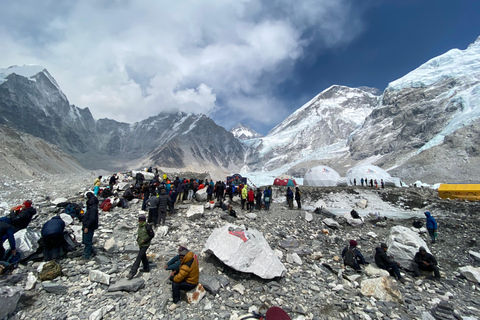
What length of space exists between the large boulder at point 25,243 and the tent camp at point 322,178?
37.5 m

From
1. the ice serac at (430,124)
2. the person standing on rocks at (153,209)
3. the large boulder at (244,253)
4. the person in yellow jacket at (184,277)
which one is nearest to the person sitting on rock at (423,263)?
the large boulder at (244,253)

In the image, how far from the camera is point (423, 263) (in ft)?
26.7

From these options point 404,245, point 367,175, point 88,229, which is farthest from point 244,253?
point 367,175

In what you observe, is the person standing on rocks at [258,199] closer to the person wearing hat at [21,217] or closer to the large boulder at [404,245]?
the large boulder at [404,245]

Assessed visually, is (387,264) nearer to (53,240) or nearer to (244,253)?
(244,253)

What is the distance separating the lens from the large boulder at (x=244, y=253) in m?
6.64

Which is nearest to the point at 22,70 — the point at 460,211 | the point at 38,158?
the point at 38,158

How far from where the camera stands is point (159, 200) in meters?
10.6

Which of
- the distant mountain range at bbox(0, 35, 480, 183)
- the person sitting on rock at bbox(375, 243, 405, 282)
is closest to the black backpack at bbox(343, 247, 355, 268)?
the person sitting on rock at bbox(375, 243, 405, 282)

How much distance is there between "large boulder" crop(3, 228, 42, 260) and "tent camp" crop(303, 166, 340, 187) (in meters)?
37.5

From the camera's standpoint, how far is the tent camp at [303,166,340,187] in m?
38.1

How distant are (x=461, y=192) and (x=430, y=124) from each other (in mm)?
95657

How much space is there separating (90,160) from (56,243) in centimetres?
17976

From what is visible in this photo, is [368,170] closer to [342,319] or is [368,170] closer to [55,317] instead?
[342,319]
